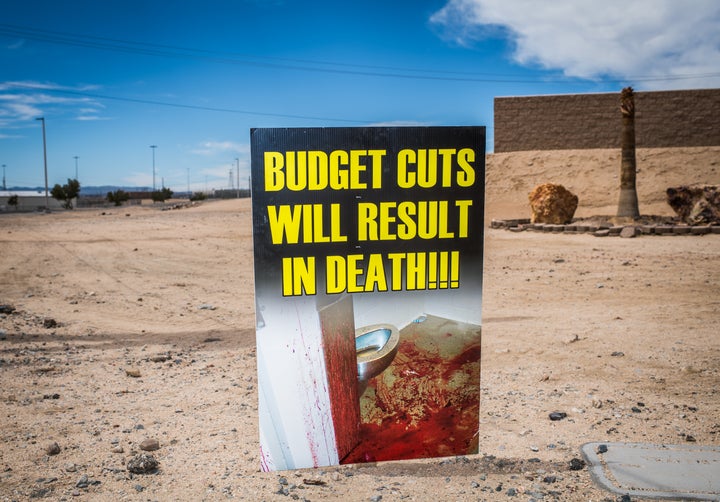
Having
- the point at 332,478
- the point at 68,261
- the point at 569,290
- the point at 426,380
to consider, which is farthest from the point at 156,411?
the point at 68,261

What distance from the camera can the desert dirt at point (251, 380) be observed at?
3182 mm

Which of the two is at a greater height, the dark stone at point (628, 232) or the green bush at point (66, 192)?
the green bush at point (66, 192)

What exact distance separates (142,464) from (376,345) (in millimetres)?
1660

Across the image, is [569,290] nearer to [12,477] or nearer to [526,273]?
[526,273]

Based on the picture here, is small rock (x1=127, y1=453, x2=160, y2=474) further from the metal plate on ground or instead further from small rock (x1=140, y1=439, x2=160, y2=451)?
the metal plate on ground

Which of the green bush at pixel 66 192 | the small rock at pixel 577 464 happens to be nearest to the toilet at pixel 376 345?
the small rock at pixel 577 464

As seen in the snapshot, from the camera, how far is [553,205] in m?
18.4

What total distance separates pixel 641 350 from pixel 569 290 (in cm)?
325

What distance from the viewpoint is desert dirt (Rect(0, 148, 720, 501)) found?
10.4 ft

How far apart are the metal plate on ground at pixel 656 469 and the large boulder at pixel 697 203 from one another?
1583 cm

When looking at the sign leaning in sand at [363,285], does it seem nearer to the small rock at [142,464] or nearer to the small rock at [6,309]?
the small rock at [142,464]

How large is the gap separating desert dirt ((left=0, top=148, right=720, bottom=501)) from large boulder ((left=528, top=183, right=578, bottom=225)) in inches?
288

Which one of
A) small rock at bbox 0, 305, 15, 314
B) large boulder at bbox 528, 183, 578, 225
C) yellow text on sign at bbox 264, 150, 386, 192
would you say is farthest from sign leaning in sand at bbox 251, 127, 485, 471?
large boulder at bbox 528, 183, 578, 225

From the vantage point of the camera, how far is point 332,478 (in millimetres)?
3223
